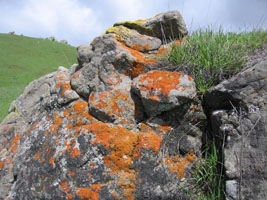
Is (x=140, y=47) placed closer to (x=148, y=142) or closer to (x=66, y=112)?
(x=66, y=112)

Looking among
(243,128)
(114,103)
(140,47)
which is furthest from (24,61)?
(243,128)

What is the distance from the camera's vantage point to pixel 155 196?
246 centimetres

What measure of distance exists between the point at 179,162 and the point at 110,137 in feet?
3.41

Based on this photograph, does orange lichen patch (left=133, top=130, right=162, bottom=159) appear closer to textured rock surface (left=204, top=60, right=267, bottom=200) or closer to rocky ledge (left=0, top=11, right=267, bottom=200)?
rocky ledge (left=0, top=11, right=267, bottom=200)

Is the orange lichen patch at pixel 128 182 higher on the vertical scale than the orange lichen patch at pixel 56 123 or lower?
lower

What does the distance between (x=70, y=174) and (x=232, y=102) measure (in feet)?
8.00

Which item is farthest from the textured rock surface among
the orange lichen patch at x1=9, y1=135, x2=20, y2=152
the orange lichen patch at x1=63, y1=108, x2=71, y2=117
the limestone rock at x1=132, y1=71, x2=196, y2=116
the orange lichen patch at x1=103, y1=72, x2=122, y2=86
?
the orange lichen patch at x1=9, y1=135, x2=20, y2=152

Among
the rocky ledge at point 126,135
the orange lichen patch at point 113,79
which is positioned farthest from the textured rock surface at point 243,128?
the orange lichen patch at point 113,79

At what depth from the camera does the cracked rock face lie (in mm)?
2547

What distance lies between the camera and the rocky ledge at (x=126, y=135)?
2461 millimetres

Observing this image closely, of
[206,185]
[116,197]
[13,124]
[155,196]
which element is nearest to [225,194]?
[206,185]

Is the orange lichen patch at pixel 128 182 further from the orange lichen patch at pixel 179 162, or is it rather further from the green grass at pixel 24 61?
A: the green grass at pixel 24 61

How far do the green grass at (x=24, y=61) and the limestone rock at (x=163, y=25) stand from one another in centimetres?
1427

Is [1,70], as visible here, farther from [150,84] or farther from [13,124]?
[150,84]
